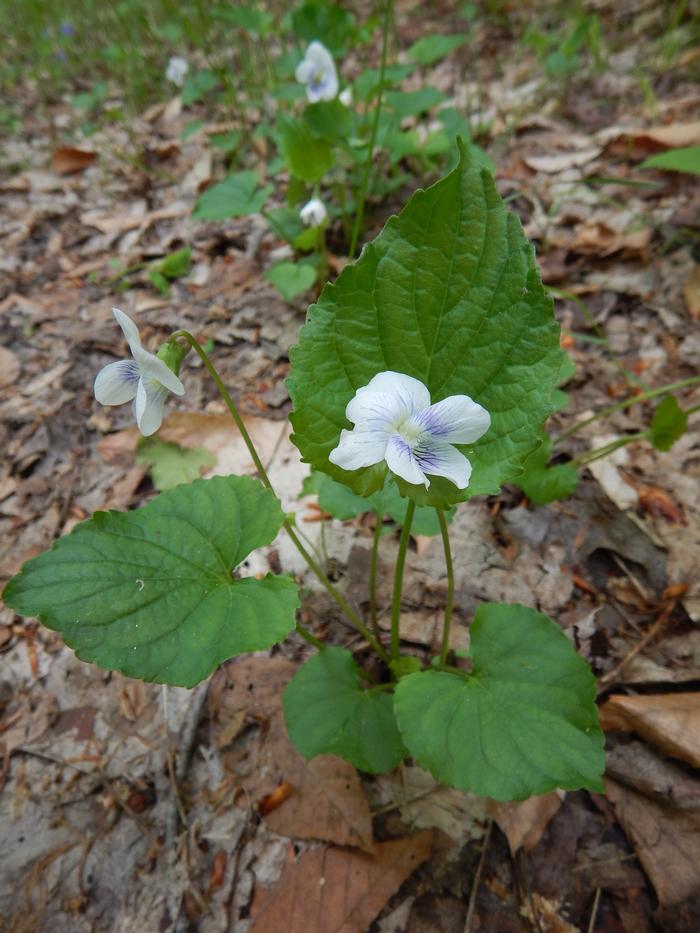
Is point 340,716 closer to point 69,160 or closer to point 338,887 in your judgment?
point 338,887

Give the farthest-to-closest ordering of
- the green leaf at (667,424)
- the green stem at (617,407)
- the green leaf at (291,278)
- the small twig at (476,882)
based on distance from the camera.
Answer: the green leaf at (291,278)
the green stem at (617,407)
the green leaf at (667,424)
the small twig at (476,882)

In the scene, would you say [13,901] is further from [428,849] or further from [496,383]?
[496,383]

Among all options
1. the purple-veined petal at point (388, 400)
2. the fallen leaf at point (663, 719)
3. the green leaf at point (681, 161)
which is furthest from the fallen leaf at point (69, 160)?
the fallen leaf at point (663, 719)

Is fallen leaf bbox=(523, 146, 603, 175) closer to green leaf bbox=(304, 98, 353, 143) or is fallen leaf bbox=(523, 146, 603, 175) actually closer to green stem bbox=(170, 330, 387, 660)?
green leaf bbox=(304, 98, 353, 143)

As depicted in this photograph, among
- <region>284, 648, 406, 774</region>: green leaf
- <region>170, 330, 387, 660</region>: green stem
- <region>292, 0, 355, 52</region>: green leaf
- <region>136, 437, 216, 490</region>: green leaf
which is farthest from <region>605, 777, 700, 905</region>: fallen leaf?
<region>292, 0, 355, 52</region>: green leaf

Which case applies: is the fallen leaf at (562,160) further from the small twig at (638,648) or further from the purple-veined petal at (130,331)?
the purple-veined petal at (130,331)

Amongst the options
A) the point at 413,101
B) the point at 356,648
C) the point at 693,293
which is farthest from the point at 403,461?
the point at 413,101
